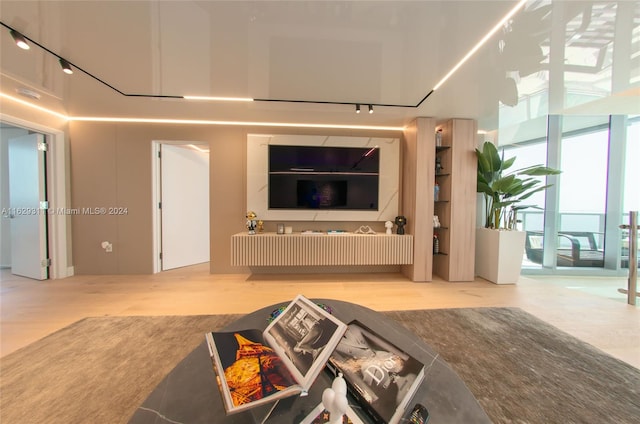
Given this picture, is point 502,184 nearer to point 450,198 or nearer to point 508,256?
point 450,198

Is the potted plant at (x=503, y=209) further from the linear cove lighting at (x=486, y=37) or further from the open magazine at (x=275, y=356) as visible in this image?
the open magazine at (x=275, y=356)

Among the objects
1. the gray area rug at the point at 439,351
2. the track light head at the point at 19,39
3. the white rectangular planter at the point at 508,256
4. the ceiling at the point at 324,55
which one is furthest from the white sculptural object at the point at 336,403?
the white rectangular planter at the point at 508,256

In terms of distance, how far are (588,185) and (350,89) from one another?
14.6ft

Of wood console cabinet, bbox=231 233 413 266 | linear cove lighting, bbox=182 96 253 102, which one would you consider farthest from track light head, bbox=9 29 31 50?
wood console cabinet, bbox=231 233 413 266

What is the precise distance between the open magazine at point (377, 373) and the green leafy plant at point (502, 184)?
328 centimetres

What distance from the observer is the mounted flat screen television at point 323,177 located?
10.9 ft

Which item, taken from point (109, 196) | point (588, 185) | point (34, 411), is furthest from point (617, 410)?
point (109, 196)

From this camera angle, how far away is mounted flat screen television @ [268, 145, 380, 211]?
3.33m

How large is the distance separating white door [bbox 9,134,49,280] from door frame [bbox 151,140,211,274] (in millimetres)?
1396

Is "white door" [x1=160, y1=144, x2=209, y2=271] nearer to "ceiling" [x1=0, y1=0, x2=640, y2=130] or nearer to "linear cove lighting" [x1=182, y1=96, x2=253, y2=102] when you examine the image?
"ceiling" [x1=0, y1=0, x2=640, y2=130]

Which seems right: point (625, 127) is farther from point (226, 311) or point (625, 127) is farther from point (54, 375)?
point (54, 375)

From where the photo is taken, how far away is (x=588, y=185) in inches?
138

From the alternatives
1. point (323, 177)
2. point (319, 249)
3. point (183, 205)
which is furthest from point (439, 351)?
point (183, 205)

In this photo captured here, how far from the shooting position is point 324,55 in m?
1.77
